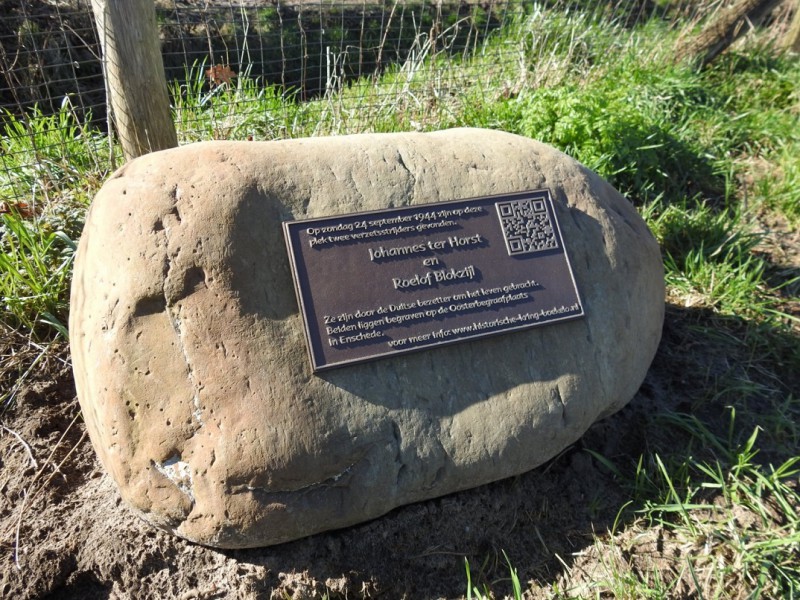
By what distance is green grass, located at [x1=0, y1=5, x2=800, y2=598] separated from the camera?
2.46 meters

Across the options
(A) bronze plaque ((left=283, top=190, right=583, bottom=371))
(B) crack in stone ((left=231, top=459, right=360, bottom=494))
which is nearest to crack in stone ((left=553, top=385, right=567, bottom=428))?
(A) bronze plaque ((left=283, top=190, right=583, bottom=371))

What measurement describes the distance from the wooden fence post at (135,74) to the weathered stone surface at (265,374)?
841mm

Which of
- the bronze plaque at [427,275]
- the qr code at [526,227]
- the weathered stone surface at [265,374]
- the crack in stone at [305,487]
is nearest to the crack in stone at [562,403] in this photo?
the weathered stone surface at [265,374]

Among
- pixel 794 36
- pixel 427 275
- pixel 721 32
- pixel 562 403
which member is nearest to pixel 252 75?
pixel 427 275

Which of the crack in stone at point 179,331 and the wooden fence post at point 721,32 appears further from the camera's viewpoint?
the wooden fence post at point 721,32

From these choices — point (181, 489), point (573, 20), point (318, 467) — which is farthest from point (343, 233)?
point (573, 20)

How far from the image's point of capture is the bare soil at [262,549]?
88.5 inches

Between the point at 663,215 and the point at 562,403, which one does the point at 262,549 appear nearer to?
the point at 562,403

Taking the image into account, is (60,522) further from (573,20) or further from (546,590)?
(573,20)

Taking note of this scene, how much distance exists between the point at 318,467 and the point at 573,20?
5.09m

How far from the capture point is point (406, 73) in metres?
4.94

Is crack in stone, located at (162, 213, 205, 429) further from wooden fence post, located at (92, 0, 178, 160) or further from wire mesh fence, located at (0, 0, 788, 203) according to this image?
wire mesh fence, located at (0, 0, 788, 203)

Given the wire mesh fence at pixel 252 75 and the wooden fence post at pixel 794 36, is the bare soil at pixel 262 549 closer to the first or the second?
the wire mesh fence at pixel 252 75

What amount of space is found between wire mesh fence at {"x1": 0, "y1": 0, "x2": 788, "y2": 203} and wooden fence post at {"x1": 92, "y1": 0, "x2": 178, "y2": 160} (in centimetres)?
18
